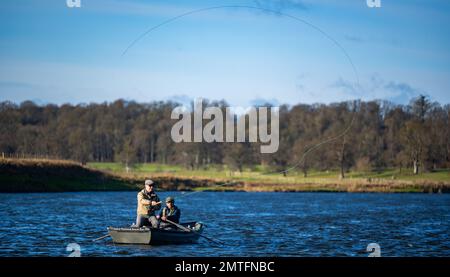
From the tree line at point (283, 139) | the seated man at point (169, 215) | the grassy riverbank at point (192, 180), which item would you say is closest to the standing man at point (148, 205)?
the seated man at point (169, 215)

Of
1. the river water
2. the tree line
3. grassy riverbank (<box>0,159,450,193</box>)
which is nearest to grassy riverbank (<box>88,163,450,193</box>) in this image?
grassy riverbank (<box>0,159,450,193</box>)

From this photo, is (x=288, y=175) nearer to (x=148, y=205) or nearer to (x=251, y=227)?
(x=251, y=227)

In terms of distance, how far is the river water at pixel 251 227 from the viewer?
29.7 metres

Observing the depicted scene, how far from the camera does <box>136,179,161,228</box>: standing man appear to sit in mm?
28672

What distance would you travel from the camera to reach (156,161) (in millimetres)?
117688

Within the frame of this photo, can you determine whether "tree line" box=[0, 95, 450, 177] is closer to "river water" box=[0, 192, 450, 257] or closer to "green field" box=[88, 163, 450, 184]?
"green field" box=[88, 163, 450, 184]

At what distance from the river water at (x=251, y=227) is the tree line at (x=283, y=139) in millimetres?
25629

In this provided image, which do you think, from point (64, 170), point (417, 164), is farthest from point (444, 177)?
point (64, 170)

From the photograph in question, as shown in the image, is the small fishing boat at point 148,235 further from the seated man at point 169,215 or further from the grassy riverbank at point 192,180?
the grassy riverbank at point 192,180

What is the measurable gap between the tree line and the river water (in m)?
25.6
